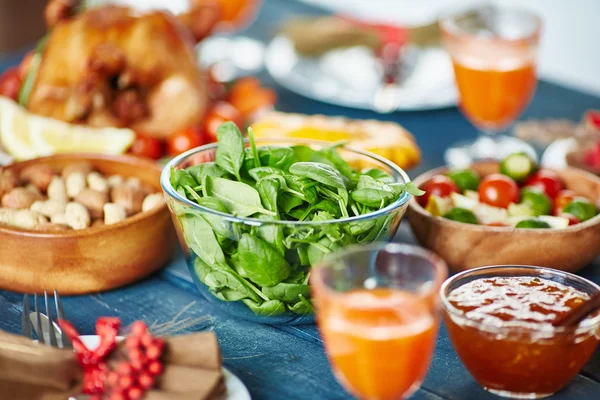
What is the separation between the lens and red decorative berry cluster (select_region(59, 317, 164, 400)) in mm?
1059

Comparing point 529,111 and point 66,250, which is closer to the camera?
point 66,250

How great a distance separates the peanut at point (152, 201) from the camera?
1.53 meters

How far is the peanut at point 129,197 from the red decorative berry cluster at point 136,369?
1.54 ft

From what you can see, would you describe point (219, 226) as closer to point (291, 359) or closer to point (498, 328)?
point (291, 359)

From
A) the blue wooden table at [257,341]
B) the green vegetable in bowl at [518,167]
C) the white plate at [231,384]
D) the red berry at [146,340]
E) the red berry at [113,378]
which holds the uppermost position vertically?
the green vegetable in bowl at [518,167]

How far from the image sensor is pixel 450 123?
2.26 metres

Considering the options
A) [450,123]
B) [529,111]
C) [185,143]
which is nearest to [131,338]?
[185,143]

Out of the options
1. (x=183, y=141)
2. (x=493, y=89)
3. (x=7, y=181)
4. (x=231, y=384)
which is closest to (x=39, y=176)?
(x=7, y=181)

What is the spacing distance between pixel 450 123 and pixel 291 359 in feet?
3.79

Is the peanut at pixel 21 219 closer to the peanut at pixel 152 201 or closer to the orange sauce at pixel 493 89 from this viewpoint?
the peanut at pixel 152 201

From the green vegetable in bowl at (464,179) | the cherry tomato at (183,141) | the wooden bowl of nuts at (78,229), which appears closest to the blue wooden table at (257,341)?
the wooden bowl of nuts at (78,229)

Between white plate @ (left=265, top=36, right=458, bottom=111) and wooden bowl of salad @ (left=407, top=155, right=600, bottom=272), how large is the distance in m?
0.62

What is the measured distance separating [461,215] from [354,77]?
0.98 meters

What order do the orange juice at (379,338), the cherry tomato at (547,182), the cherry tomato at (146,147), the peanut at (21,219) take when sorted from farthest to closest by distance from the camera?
the cherry tomato at (146,147) → the cherry tomato at (547,182) → the peanut at (21,219) → the orange juice at (379,338)
